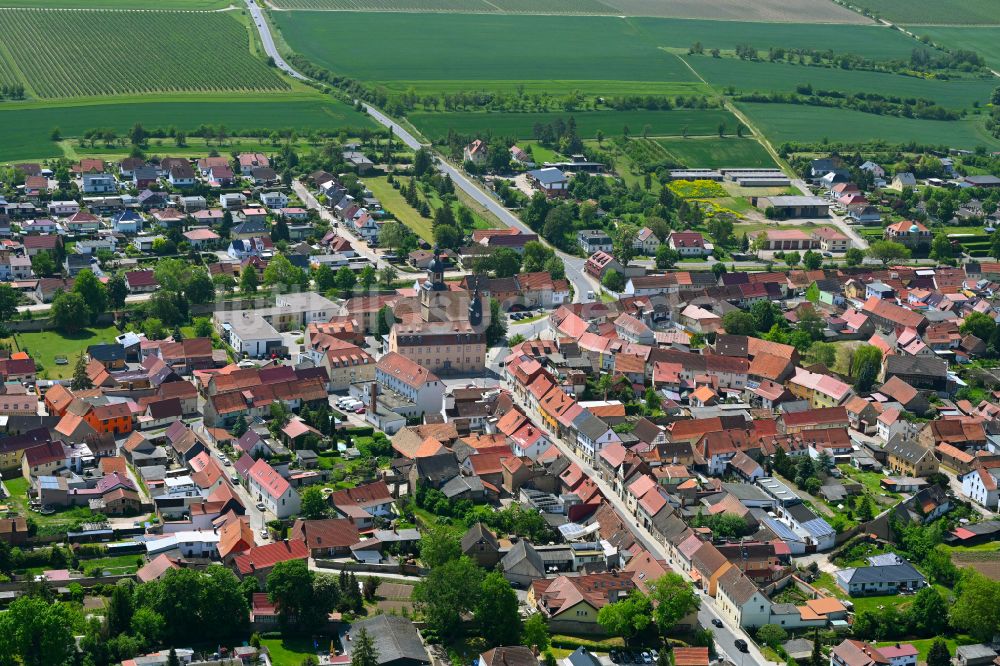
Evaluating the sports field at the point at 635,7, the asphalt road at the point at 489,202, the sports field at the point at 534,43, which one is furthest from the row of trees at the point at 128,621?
the sports field at the point at 635,7

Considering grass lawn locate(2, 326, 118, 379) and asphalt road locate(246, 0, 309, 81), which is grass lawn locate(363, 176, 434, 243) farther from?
asphalt road locate(246, 0, 309, 81)

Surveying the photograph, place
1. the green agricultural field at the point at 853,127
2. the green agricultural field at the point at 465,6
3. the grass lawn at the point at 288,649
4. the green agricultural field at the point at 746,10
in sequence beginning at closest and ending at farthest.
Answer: the grass lawn at the point at 288,649, the green agricultural field at the point at 853,127, the green agricultural field at the point at 465,6, the green agricultural field at the point at 746,10

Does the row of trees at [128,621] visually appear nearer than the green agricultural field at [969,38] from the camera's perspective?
Yes

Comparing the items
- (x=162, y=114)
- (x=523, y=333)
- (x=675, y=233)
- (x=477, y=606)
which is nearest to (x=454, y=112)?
(x=162, y=114)

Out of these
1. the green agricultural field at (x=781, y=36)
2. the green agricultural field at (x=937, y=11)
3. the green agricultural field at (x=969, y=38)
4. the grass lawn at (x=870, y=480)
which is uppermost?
the green agricultural field at (x=937, y=11)

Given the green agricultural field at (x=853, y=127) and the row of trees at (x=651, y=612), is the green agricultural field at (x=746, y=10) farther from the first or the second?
the row of trees at (x=651, y=612)

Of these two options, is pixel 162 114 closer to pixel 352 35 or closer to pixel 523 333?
pixel 352 35

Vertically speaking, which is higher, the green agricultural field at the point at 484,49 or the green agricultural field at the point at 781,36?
the green agricultural field at the point at 781,36
